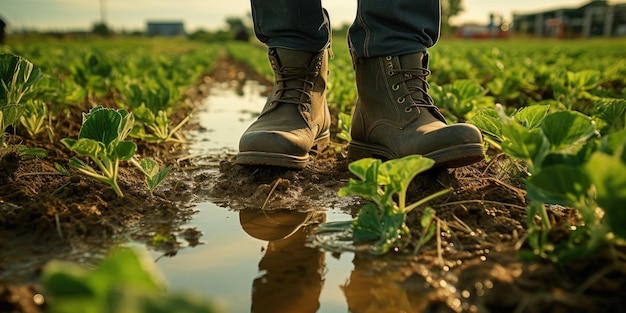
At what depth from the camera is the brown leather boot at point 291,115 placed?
202cm

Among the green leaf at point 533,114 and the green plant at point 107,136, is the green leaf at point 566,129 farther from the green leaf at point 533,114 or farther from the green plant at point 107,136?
the green plant at point 107,136

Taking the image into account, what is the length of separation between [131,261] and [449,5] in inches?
3474

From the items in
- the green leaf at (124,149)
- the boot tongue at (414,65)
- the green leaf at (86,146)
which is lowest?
the green leaf at (124,149)

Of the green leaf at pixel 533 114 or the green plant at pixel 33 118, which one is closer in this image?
the green leaf at pixel 533 114

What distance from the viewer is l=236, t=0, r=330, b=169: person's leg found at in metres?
2.17

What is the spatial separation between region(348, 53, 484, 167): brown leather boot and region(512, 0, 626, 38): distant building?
2249 inches

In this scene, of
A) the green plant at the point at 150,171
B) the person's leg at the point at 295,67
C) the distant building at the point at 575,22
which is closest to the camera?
the green plant at the point at 150,171

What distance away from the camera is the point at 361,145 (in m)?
2.20

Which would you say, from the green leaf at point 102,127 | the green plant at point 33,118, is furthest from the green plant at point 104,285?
the green plant at point 33,118

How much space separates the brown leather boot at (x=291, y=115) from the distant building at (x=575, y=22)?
57.0 m

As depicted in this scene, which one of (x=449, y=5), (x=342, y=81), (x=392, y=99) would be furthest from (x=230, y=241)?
(x=449, y=5)

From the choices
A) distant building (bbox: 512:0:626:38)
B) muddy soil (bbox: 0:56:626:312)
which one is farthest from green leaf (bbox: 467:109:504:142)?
distant building (bbox: 512:0:626:38)

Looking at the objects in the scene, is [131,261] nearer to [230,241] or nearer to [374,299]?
[374,299]

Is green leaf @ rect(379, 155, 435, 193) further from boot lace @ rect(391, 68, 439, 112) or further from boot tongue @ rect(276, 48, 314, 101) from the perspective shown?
boot tongue @ rect(276, 48, 314, 101)
